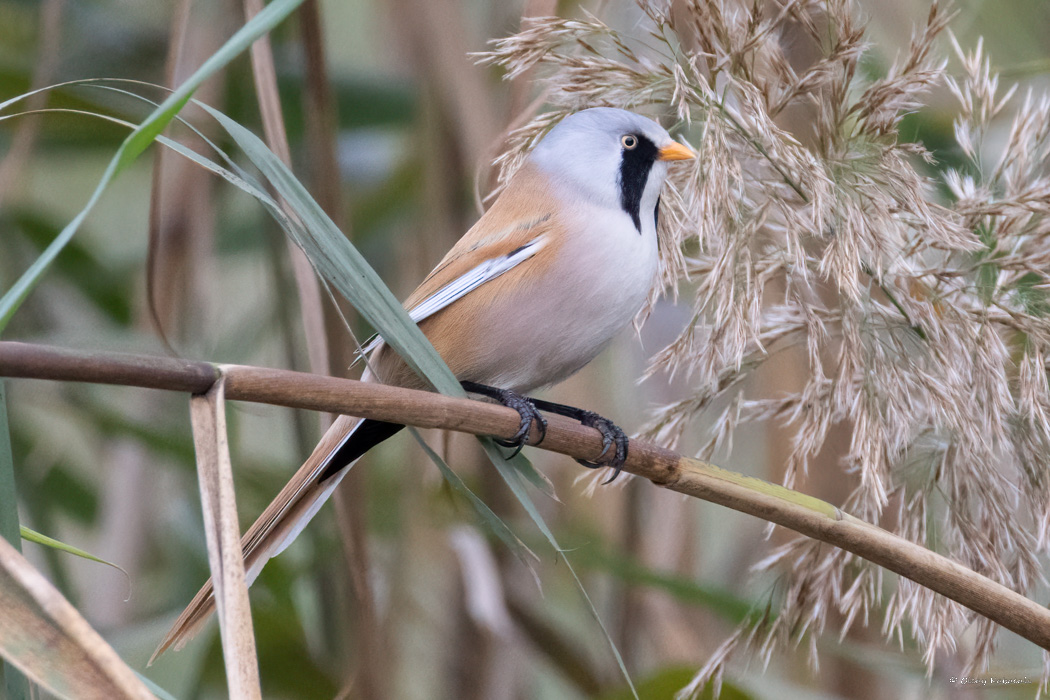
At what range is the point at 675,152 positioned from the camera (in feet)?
5.13

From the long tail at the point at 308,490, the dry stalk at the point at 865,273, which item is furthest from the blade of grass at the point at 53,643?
the dry stalk at the point at 865,273

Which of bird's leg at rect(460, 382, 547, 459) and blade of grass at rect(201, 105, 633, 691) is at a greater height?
blade of grass at rect(201, 105, 633, 691)

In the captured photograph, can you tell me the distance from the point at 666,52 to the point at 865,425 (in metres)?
0.61

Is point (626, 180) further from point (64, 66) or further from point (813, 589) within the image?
point (64, 66)

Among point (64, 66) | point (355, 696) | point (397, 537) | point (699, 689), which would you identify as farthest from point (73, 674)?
point (64, 66)

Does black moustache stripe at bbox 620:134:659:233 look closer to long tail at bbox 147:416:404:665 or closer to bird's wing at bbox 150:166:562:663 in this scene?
bird's wing at bbox 150:166:562:663

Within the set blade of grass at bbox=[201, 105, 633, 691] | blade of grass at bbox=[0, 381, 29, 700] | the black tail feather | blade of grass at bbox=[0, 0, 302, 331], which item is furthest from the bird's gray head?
blade of grass at bbox=[0, 381, 29, 700]

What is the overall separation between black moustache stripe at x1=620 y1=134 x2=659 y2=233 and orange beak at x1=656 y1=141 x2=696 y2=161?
2 cm

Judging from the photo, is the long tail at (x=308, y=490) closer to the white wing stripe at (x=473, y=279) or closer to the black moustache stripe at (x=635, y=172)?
the white wing stripe at (x=473, y=279)

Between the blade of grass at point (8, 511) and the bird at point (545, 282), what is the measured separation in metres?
0.43

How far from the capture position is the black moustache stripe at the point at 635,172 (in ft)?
5.18

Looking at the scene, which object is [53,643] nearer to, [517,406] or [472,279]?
[517,406]

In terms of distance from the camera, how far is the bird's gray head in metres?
1.58

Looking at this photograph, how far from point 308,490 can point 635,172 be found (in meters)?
0.77
